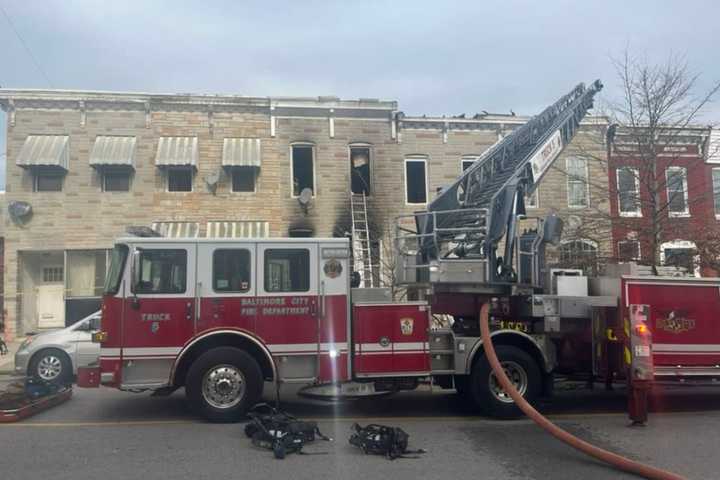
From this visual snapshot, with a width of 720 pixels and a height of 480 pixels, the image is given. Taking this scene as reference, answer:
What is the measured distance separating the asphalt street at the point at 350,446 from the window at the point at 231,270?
5.67 feet

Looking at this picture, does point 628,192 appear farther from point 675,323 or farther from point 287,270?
point 287,270

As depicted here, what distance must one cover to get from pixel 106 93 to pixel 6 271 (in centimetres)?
611

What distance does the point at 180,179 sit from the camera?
19.9 metres

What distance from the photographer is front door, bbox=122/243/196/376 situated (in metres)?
7.94

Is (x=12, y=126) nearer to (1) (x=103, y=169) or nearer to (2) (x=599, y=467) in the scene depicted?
(1) (x=103, y=169)

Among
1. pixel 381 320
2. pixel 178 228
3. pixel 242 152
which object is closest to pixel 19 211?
pixel 178 228

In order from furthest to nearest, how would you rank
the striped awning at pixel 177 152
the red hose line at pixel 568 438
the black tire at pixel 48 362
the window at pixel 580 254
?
the striped awning at pixel 177 152 < the window at pixel 580 254 < the black tire at pixel 48 362 < the red hose line at pixel 568 438

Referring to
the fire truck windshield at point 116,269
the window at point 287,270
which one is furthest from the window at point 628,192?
the fire truck windshield at point 116,269

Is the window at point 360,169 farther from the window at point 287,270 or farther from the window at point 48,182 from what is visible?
the window at point 287,270

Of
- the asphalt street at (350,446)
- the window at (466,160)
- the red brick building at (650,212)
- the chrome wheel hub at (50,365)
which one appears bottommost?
the asphalt street at (350,446)

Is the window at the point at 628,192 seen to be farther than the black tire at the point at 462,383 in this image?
Yes

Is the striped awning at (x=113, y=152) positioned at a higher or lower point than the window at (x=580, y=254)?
higher

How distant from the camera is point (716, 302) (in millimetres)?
8859

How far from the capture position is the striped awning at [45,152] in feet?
61.1
